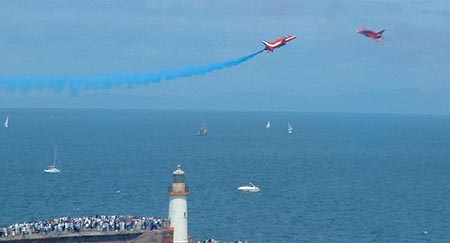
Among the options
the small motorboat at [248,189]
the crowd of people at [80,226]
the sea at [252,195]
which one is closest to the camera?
the crowd of people at [80,226]

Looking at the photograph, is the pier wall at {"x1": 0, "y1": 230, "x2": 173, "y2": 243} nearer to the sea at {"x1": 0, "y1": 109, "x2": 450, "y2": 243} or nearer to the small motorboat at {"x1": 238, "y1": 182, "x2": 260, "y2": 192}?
the sea at {"x1": 0, "y1": 109, "x2": 450, "y2": 243}

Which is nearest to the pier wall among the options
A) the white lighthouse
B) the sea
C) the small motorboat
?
the white lighthouse

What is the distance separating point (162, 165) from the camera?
16850 centimetres

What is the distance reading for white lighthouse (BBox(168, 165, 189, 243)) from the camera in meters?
60.6

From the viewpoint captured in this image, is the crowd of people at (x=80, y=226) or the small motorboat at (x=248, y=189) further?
the small motorboat at (x=248, y=189)

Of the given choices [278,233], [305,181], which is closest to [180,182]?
[278,233]

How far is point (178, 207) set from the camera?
200 feet

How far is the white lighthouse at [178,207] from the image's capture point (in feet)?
199

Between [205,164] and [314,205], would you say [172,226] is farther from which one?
[205,164]

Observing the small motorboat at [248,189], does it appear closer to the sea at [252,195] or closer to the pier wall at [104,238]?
the sea at [252,195]

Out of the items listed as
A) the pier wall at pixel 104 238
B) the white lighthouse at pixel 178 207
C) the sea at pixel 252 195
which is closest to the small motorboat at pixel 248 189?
the sea at pixel 252 195

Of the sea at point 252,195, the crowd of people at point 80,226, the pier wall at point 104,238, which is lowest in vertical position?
the pier wall at point 104,238

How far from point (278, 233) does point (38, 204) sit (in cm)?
3213

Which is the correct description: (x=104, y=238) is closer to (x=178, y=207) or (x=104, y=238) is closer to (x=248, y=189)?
(x=178, y=207)
